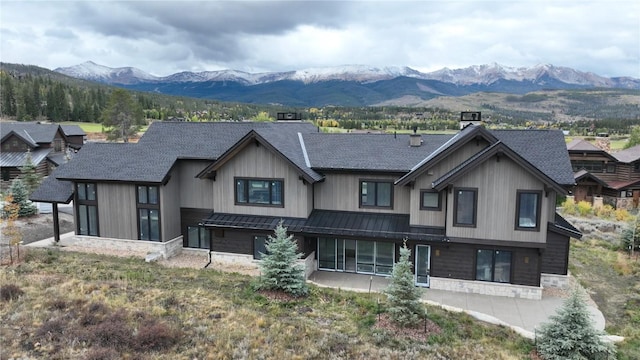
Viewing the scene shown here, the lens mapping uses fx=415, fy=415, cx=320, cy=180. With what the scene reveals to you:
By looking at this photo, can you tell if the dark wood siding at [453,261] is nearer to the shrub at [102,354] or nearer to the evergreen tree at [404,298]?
the evergreen tree at [404,298]

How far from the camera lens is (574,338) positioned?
35.8 feet

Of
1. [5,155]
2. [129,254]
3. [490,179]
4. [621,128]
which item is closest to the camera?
[490,179]

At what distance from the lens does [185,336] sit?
1115 cm

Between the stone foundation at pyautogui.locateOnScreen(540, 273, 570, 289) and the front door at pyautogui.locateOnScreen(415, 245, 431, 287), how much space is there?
4.91m

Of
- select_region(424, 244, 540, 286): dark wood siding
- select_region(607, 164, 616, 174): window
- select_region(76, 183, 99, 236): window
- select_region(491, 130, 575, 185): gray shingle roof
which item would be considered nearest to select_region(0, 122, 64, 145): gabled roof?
select_region(76, 183, 99, 236): window

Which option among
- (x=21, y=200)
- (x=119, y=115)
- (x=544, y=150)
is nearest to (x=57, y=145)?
(x=21, y=200)

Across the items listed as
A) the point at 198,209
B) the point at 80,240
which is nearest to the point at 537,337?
the point at 198,209

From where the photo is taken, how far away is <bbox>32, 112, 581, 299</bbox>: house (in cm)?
1648

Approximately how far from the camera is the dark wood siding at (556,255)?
17.4 m

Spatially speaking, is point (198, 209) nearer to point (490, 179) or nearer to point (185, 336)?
point (185, 336)

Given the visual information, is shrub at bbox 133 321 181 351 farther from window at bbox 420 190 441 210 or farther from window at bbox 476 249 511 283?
window at bbox 476 249 511 283

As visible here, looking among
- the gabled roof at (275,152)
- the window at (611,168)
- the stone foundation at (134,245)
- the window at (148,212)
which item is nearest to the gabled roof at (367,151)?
the gabled roof at (275,152)

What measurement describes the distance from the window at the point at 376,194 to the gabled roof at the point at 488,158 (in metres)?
2.75

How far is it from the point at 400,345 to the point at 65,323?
9215 millimetres
